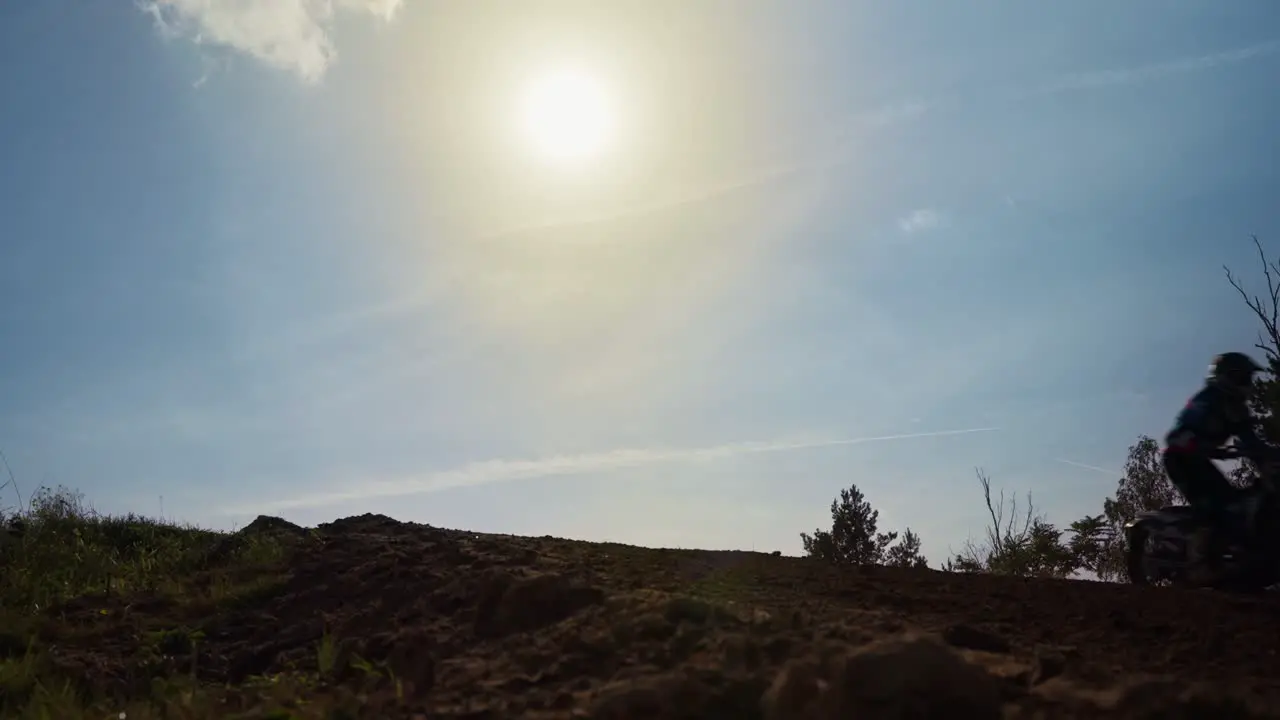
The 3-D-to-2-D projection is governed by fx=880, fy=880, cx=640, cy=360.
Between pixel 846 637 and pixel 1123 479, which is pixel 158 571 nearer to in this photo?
pixel 846 637

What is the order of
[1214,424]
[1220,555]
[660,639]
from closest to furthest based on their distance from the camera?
[660,639], [1220,555], [1214,424]

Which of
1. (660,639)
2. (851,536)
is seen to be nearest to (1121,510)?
(851,536)

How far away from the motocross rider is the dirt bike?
0.09 metres

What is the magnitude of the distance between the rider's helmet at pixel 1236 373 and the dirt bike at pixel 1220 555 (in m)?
Answer: 0.57

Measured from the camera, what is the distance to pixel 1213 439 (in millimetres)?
7699

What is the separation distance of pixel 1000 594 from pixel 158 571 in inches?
305

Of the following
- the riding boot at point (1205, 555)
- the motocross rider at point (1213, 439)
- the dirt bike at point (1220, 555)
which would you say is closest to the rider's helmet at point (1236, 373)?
the motocross rider at point (1213, 439)

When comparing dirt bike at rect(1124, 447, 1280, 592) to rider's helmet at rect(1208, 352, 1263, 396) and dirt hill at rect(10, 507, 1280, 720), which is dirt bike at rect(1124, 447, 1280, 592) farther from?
dirt hill at rect(10, 507, 1280, 720)

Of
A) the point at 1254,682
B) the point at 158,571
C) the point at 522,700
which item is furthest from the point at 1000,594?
the point at 158,571

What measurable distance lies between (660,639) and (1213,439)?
6384 mm

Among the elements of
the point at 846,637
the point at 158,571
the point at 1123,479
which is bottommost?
the point at 846,637

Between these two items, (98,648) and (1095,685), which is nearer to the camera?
(1095,685)

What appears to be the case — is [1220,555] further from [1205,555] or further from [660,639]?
[660,639]

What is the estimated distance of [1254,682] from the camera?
11.7 feet
